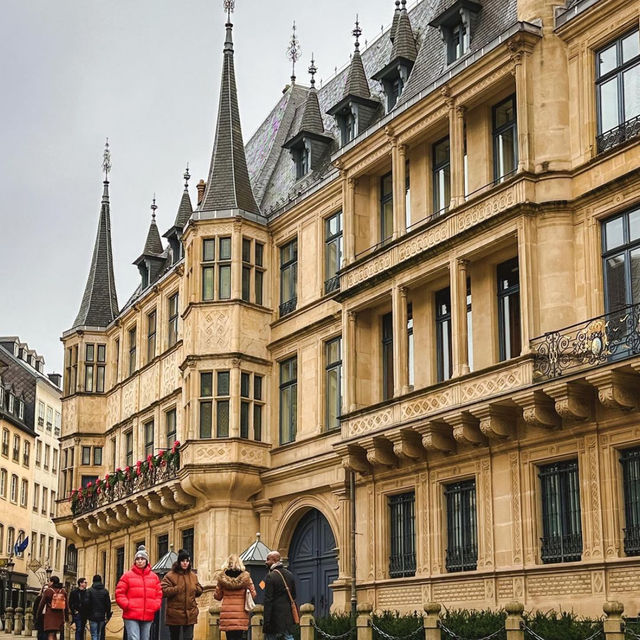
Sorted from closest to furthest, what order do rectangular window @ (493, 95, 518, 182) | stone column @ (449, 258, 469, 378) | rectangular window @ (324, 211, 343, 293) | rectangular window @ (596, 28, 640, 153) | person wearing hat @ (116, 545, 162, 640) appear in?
person wearing hat @ (116, 545, 162, 640) → rectangular window @ (596, 28, 640, 153) → stone column @ (449, 258, 469, 378) → rectangular window @ (493, 95, 518, 182) → rectangular window @ (324, 211, 343, 293)

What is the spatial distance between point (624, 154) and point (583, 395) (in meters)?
4.69

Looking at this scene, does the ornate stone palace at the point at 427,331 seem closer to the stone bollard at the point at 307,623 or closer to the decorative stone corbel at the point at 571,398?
the decorative stone corbel at the point at 571,398

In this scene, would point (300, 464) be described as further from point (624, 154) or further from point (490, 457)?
point (624, 154)

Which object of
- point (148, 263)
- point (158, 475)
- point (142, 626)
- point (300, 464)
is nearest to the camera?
point (142, 626)

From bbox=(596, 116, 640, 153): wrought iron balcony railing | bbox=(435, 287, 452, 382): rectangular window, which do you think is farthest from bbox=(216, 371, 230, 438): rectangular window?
bbox=(596, 116, 640, 153): wrought iron balcony railing

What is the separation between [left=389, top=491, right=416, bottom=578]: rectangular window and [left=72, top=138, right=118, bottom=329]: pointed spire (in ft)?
76.0

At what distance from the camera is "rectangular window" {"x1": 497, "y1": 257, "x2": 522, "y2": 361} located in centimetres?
2516

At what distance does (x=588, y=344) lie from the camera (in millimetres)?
22016

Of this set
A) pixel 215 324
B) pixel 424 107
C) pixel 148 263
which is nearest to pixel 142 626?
pixel 424 107

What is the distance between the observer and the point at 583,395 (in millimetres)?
22250

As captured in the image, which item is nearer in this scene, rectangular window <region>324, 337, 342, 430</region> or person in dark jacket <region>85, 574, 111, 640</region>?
person in dark jacket <region>85, 574, 111, 640</region>

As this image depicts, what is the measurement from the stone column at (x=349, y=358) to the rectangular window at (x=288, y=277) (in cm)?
473

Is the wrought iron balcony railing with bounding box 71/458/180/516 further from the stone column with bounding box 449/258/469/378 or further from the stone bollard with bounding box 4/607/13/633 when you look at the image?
the stone column with bounding box 449/258/469/378

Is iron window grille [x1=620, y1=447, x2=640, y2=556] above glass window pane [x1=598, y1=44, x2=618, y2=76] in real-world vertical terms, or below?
below
